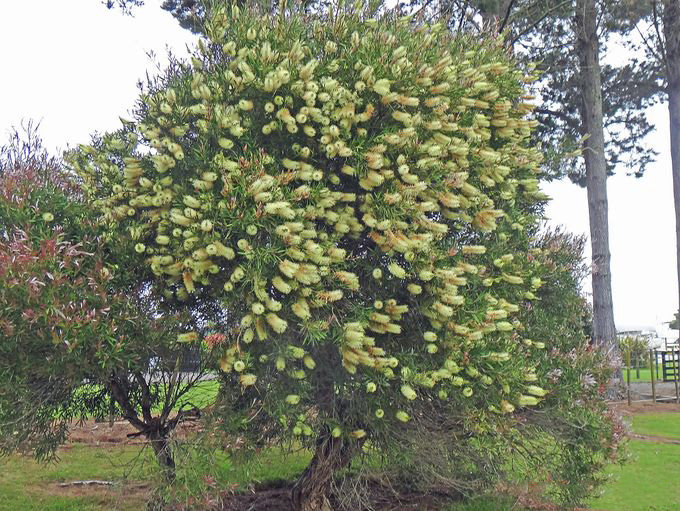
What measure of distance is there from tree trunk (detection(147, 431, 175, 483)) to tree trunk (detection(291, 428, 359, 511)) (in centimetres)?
141

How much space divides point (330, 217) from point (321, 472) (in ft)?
9.42

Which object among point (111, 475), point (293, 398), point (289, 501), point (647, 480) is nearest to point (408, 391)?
point (293, 398)

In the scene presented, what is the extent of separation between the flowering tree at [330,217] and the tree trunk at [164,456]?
79 centimetres

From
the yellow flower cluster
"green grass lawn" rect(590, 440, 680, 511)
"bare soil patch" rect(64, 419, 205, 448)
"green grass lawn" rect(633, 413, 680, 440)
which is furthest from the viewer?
"green grass lawn" rect(633, 413, 680, 440)

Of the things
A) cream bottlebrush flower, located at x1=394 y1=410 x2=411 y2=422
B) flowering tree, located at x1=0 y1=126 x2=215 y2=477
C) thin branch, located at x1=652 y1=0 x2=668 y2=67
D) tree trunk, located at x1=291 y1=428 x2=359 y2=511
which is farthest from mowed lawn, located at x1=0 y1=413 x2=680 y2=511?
thin branch, located at x1=652 y1=0 x2=668 y2=67

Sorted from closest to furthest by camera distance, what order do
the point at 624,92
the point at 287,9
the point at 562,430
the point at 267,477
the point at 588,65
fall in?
1. the point at 287,9
2. the point at 562,430
3. the point at 267,477
4. the point at 588,65
5. the point at 624,92

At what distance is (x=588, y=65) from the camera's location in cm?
1728

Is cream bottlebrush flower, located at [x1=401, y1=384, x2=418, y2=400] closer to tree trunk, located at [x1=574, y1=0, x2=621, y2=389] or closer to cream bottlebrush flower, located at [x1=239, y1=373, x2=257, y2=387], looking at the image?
cream bottlebrush flower, located at [x1=239, y1=373, x2=257, y2=387]

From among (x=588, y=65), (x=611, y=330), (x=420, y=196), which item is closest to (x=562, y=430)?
(x=420, y=196)

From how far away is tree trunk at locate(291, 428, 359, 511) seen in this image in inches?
259

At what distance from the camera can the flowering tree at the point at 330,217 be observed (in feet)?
16.7

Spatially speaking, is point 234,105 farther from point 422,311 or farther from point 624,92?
point 624,92

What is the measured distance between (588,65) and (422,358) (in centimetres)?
1414

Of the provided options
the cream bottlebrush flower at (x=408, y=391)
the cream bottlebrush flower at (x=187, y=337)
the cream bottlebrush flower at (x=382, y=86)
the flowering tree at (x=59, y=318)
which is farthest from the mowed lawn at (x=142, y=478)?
the cream bottlebrush flower at (x=382, y=86)
